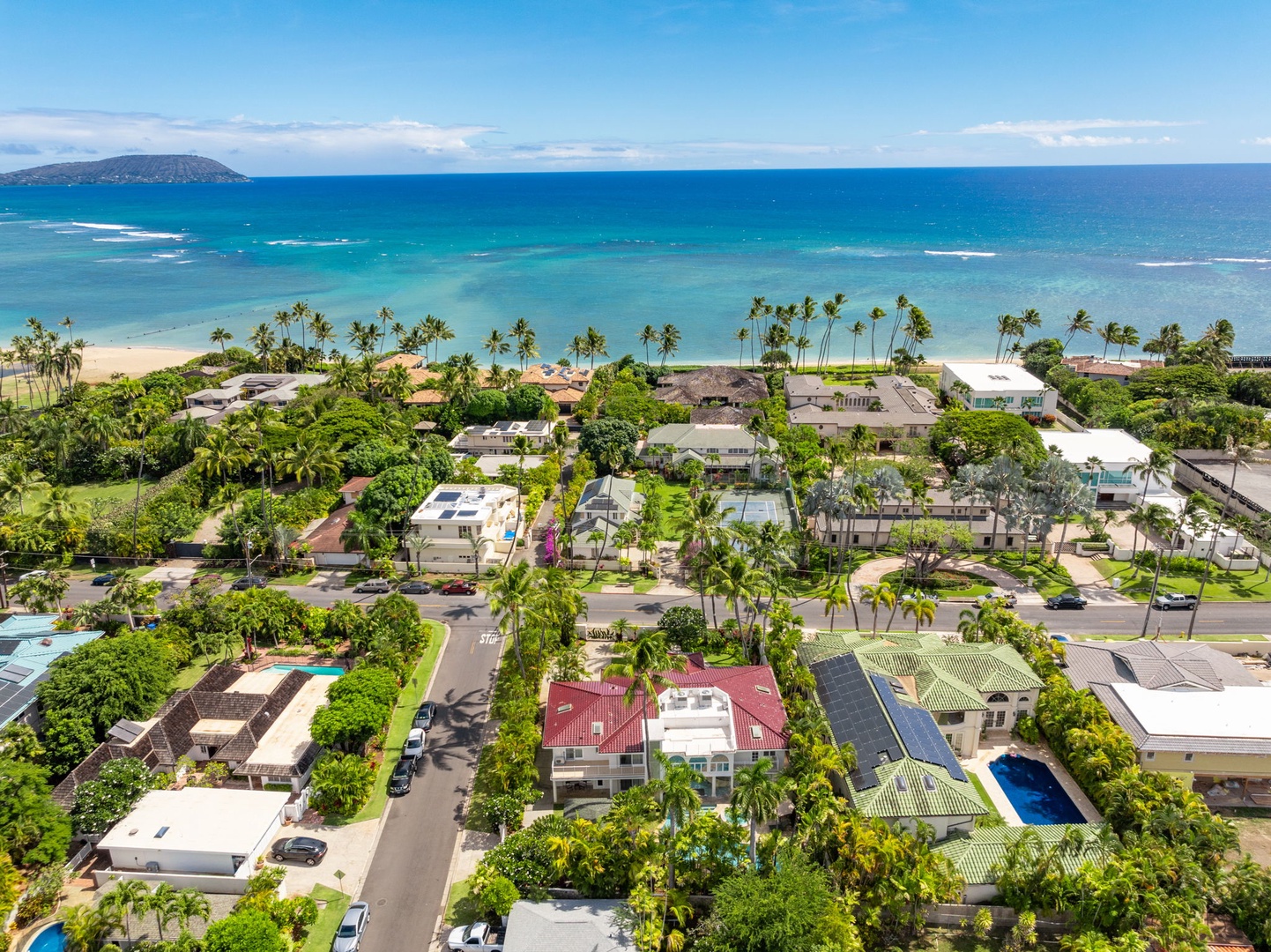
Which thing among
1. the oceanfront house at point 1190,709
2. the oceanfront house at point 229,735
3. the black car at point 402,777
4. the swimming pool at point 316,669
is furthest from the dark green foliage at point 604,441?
the oceanfront house at point 1190,709

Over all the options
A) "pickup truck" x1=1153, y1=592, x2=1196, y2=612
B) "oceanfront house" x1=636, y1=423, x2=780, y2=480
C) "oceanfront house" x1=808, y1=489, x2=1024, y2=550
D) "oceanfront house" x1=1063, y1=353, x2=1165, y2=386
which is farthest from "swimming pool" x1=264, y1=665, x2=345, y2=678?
"oceanfront house" x1=1063, y1=353, x2=1165, y2=386

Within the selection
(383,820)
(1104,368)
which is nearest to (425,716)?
(383,820)

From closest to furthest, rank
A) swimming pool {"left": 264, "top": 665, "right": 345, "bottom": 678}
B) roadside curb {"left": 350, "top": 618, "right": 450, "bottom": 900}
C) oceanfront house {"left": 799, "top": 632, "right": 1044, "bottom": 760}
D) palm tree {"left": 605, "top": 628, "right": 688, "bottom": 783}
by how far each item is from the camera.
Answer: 1. roadside curb {"left": 350, "top": 618, "right": 450, "bottom": 900}
2. palm tree {"left": 605, "top": 628, "right": 688, "bottom": 783}
3. oceanfront house {"left": 799, "top": 632, "right": 1044, "bottom": 760}
4. swimming pool {"left": 264, "top": 665, "right": 345, "bottom": 678}

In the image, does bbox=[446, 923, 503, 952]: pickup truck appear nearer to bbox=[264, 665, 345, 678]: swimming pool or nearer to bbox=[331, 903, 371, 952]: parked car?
bbox=[331, 903, 371, 952]: parked car

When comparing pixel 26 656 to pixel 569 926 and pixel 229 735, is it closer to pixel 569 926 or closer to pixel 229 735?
pixel 229 735

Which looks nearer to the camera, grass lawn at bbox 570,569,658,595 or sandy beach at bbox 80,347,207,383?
grass lawn at bbox 570,569,658,595

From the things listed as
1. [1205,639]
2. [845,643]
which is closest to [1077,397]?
[1205,639]

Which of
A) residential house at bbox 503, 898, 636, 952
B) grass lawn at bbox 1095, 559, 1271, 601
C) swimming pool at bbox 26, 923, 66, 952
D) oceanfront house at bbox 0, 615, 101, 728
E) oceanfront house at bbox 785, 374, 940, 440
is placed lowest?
swimming pool at bbox 26, 923, 66, 952
